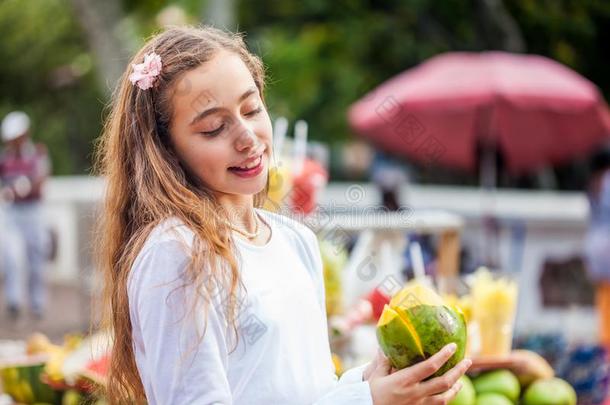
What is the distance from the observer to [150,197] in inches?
72.6

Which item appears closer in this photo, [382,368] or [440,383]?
[440,383]

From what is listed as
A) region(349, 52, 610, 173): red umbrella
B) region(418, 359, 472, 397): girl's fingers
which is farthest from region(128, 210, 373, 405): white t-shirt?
region(349, 52, 610, 173): red umbrella

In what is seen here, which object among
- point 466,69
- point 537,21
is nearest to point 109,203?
point 466,69

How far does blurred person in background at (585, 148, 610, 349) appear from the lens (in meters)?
6.93

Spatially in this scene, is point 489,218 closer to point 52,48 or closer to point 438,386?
point 438,386

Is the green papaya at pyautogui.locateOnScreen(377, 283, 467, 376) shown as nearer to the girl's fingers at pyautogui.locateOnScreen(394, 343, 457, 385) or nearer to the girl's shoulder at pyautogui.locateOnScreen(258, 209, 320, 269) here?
the girl's fingers at pyautogui.locateOnScreen(394, 343, 457, 385)

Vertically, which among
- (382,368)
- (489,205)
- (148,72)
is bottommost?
(489,205)

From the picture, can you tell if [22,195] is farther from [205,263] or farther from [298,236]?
[205,263]

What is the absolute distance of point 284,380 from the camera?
72.0 inches

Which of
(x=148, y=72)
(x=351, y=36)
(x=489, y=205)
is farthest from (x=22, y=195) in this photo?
(x=148, y=72)

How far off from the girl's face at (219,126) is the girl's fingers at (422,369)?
0.45 metres

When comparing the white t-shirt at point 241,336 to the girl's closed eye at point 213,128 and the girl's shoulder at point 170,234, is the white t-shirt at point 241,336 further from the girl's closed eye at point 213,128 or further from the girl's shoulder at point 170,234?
the girl's closed eye at point 213,128

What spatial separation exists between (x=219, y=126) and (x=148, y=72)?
18 centimetres

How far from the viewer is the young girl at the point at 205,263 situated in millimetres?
1713
